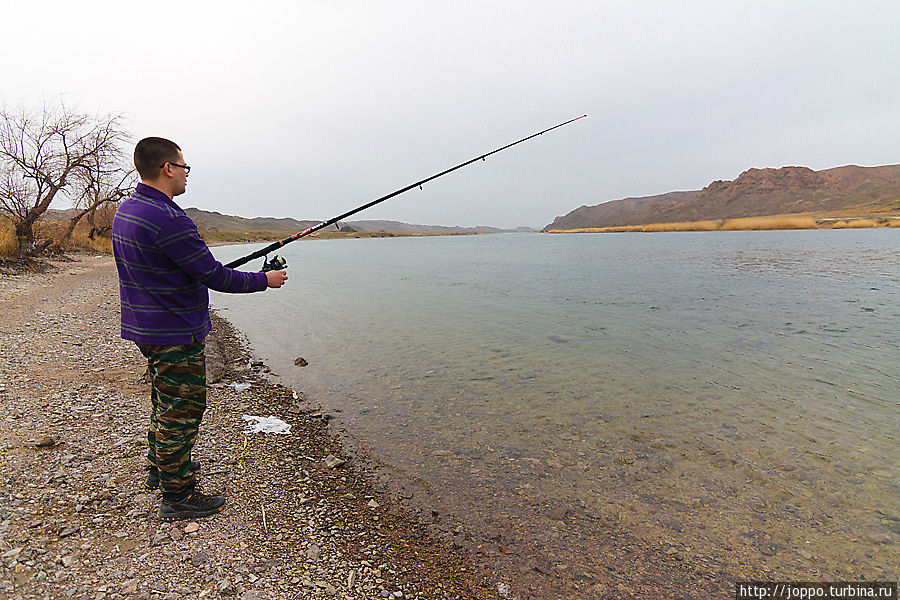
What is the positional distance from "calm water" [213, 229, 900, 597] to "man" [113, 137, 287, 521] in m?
2.39

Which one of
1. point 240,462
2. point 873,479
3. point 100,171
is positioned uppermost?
point 100,171

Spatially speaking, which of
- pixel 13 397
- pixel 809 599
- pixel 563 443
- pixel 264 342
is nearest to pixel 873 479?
pixel 809 599

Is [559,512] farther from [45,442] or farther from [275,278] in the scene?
[45,442]

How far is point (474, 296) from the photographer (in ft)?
66.9

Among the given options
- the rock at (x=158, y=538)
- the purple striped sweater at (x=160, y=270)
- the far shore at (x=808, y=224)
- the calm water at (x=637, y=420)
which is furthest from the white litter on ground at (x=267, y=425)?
the far shore at (x=808, y=224)

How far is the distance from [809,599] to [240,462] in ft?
17.6

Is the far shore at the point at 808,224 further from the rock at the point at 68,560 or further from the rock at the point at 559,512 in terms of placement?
the rock at the point at 68,560

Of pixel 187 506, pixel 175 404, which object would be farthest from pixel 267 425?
pixel 175 404

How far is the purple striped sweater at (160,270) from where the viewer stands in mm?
3189

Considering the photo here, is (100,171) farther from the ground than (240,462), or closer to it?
farther from the ground

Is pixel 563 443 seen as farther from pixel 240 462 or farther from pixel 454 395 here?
pixel 240 462

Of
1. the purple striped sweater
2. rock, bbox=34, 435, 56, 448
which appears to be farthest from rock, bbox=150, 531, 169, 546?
rock, bbox=34, 435, 56, 448

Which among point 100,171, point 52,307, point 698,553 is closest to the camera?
point 698,553

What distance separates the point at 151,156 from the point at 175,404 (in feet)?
6.31
